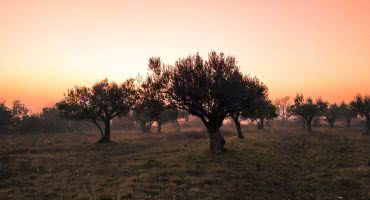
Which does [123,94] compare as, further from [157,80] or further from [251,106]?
[251,106]

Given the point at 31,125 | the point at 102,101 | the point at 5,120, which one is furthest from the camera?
the point at 31,125

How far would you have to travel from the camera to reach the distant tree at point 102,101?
74500 millimetres

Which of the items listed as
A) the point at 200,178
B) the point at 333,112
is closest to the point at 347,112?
the point at 333,112

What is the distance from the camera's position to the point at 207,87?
4453 cm

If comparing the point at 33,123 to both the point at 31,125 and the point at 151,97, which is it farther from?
the point at 151,97

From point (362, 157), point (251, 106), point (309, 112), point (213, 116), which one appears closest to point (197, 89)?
point (213, 116)

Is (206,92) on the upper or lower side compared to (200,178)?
upper

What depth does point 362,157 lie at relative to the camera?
1593 inches

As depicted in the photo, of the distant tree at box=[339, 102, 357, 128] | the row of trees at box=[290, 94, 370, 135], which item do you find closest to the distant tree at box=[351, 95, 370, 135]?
the row of trees at box=[290, 94, 370, 135]

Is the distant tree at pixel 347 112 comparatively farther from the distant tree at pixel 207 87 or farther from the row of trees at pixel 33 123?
the row of trees at pixel 33 123

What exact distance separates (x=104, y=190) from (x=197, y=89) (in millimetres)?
23014

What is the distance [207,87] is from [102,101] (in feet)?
121

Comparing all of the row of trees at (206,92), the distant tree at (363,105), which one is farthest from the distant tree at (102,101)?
the distant tree at (363,105)

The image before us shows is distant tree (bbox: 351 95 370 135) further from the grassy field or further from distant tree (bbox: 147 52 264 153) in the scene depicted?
distant tree (bbox: 147 52 264 153)
